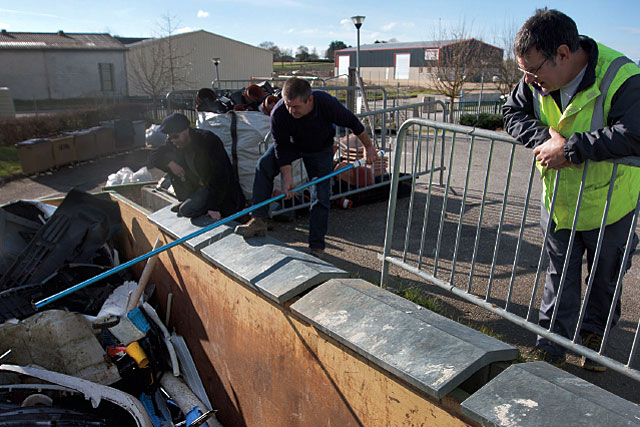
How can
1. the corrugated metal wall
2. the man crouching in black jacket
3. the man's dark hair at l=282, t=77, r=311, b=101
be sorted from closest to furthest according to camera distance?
the man's dark hair at l=282, t=77, r=311, b=101 → the man crouching in black jacket → the corrugated metal wall

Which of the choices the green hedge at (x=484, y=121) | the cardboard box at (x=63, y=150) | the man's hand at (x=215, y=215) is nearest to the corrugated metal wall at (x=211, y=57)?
the green hedge at (x=484, y=121)

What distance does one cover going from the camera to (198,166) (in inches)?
169

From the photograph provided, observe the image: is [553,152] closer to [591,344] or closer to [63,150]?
[591,344]

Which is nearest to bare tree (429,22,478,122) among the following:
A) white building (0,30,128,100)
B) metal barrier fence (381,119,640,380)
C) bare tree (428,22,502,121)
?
bare tree (428,22,502,121)

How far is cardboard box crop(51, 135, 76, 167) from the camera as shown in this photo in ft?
34.8

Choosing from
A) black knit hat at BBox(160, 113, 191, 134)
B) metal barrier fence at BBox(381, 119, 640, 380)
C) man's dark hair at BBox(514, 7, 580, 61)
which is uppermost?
man's dark hair at BBox(514, 7, 580, 61)

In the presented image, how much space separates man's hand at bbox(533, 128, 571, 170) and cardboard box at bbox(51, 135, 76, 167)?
36.2 ft

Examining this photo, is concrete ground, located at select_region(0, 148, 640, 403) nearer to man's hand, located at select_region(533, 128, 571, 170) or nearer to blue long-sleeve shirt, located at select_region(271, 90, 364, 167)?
blue long-sleeve shirt, located at select_region(271, 90, 364, 167)

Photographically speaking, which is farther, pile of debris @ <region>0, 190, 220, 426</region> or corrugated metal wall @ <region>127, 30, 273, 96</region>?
corrugated metal wall @ <region>127, 30, 273, 96</region>

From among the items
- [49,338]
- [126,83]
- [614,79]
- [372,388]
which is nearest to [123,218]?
[49,338]

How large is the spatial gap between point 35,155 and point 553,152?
10.9 meters

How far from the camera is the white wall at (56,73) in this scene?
96.9 ft

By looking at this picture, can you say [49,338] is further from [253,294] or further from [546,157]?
[546,157]

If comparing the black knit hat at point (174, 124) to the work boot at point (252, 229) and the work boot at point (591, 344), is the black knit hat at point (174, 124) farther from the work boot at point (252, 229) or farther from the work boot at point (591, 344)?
the work boot at point (591, 344)
